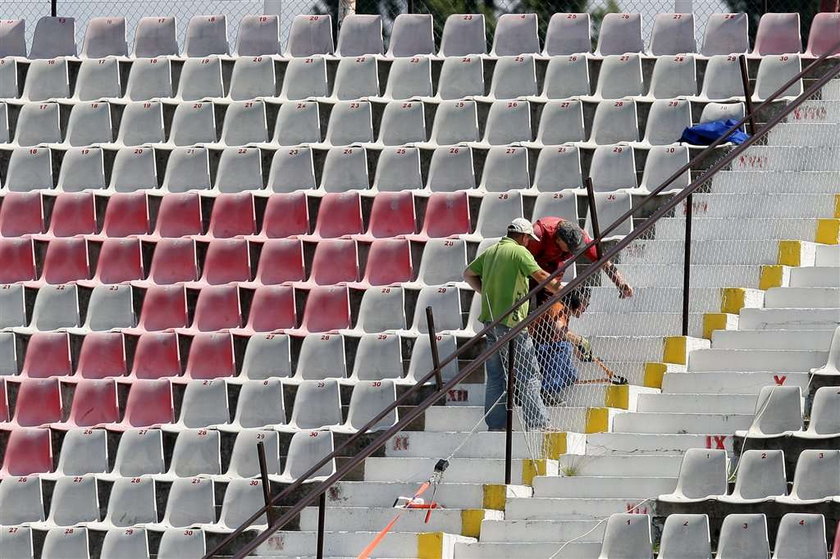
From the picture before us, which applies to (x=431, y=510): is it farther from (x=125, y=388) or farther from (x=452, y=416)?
(x=125, y=388)

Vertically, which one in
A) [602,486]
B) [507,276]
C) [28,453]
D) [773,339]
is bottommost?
[602,486]

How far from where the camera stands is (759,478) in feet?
28.2

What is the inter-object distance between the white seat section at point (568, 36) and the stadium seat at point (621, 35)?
0.37 feet

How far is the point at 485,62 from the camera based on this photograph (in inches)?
522

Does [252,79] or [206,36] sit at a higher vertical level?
[206,36]

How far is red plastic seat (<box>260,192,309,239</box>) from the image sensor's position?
1252cm

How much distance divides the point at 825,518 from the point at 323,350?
3.88 meters

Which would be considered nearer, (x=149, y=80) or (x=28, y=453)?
(x=28, y=453)

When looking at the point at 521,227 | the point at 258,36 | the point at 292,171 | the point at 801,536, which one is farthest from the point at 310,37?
the point at 801,536

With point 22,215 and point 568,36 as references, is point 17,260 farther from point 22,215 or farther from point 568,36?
point 568,36

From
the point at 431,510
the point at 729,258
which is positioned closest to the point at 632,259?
the point at 729,258

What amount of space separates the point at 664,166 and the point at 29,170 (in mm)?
4410

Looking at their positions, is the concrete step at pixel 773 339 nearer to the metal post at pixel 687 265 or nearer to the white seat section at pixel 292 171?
the metal post at pixel 687 265

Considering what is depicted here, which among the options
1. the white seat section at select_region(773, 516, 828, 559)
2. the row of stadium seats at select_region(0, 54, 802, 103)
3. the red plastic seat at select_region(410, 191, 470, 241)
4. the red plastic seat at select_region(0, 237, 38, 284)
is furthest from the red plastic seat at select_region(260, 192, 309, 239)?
the white seat section at select_region(773, 516, 828, 559)
